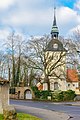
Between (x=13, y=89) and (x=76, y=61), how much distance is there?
15381mm

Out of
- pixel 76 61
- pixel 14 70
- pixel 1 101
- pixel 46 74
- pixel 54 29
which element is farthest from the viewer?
pixel 54 29

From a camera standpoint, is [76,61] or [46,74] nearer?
[76,61]

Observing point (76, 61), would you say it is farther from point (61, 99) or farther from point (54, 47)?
point (54, 47)

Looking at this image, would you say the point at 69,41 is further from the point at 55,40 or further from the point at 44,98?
the point at 55,40

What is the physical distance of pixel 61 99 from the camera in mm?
57219

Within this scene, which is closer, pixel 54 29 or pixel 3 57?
pixel 3 57

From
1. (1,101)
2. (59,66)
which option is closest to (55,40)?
(59,66)

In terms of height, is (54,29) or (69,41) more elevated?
(54,29)

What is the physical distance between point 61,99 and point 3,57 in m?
17.8

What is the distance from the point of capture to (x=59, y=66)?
213 feet

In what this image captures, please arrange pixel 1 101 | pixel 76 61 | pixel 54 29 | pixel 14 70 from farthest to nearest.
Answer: pixel 54 29, pixel 14 70, pixel 76 61, pixel 1 101

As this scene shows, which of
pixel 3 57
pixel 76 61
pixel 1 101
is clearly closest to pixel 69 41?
pixel 76 61

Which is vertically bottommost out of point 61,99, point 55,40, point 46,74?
point 61,99

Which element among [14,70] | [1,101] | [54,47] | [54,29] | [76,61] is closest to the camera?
[1,101]
